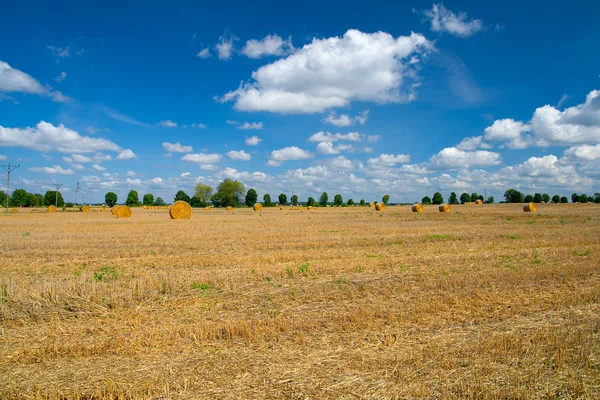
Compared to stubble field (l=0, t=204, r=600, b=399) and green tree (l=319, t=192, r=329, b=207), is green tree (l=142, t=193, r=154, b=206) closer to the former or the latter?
green tree (l=319, t=192, r=329, b=207)

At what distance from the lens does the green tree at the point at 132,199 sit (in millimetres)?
165125

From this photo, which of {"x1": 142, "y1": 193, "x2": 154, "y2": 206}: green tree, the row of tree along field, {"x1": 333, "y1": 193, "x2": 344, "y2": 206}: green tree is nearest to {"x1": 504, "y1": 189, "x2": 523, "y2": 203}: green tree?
the row of tree along field

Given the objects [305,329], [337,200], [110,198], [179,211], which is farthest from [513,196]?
[110,198]

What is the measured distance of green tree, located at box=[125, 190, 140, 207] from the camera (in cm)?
16512

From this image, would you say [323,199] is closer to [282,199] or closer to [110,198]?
[282,199]

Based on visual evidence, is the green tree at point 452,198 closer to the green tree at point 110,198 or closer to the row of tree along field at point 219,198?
the row of tree along field at point 219,198

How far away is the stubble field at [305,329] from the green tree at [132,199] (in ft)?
540

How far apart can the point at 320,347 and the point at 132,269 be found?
8659mm

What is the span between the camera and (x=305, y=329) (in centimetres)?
668

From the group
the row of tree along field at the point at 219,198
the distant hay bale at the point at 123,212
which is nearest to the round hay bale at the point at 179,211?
the distant hay bale at the point at 123,212

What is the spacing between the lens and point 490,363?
5.16 metres

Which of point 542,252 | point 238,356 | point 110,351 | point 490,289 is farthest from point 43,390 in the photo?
point 542,252

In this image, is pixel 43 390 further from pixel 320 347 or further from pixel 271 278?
pixel 271 278

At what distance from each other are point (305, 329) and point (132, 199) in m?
176
